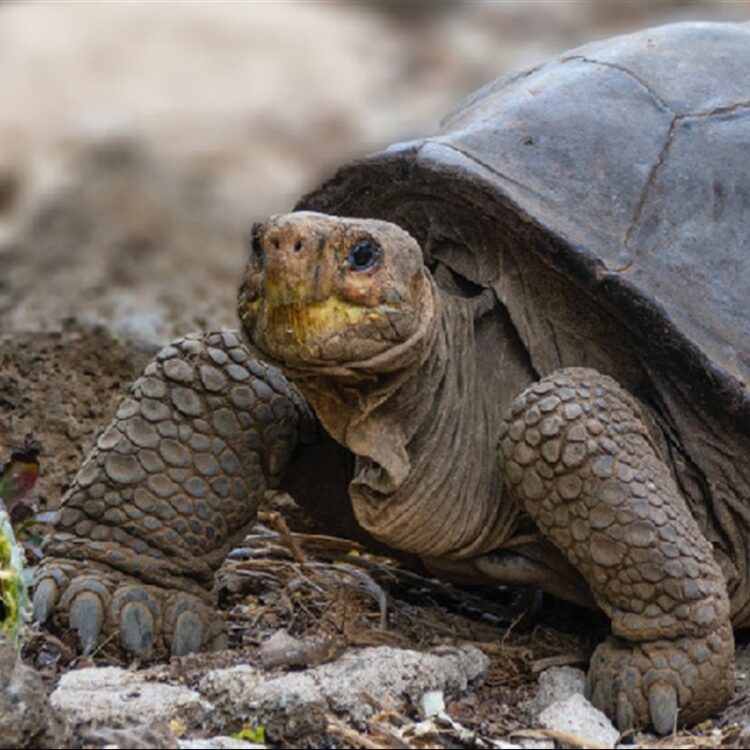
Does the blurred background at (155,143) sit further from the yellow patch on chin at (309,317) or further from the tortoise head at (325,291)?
the yellow patch on chin at (309,317)

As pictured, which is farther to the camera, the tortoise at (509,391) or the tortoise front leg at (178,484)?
the tortoise front leg at (178,484)

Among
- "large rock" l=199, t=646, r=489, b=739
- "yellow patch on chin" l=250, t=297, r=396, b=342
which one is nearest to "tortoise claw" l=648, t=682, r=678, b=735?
"large rock" l=199, t=646, r=489, b=739

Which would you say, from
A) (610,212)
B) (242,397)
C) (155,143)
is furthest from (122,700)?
(155,143)

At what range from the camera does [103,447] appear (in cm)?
450

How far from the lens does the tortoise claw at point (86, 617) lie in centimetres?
424

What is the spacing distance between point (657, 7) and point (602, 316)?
339 inches

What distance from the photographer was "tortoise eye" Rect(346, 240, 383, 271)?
12.4 ft

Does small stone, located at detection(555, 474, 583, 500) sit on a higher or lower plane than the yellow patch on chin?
lower

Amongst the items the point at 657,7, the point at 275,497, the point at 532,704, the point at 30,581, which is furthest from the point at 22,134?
the point at 657,7

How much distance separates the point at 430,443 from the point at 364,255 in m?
0.64

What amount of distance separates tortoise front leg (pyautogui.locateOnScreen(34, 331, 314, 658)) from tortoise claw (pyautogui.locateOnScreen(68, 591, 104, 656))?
0.17 ft

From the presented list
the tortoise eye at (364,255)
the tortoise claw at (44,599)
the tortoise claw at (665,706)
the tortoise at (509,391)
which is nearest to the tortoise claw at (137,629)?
the tortoise at (509,391)

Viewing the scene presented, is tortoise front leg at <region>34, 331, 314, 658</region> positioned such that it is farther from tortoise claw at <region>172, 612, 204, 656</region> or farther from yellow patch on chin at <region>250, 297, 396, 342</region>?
yellow patch on chin at <region>250, 297, 396, 342</region>

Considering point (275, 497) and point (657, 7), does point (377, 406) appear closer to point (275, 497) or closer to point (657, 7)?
point (275, 497)
